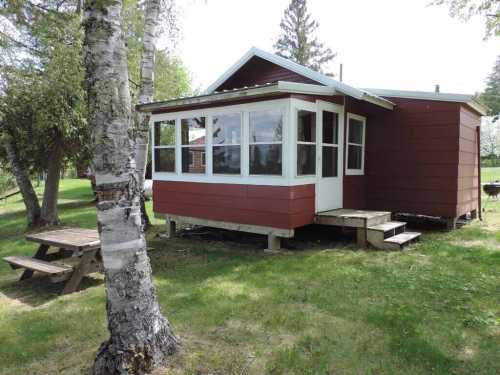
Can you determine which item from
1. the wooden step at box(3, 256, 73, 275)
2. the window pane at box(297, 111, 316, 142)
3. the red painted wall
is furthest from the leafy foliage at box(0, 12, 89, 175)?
the red painted wall

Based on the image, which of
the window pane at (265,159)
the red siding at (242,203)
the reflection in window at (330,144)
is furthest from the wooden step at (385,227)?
the window pane at (265,159)

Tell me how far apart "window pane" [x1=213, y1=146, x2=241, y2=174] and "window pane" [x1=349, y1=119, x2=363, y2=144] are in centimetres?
252

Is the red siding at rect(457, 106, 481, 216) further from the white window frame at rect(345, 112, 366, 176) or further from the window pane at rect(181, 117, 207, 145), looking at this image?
the window pane at rect(181, 117, 207, 145)

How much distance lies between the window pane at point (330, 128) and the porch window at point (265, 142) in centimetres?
117

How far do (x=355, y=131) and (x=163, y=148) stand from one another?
13.3 ft

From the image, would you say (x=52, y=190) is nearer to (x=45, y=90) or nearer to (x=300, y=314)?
(x=45, y=90)

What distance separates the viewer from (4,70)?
8734mm

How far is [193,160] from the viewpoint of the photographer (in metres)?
7.20

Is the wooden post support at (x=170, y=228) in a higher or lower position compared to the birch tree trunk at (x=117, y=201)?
lower

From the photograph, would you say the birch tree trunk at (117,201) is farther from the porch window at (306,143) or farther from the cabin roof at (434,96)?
the cabin roof at (434,96)

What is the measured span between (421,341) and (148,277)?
2153 mm

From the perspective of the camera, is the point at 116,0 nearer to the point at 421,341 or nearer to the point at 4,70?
the point at 421,341

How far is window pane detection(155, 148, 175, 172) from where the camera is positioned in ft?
25.0

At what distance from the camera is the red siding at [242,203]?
230 inches
